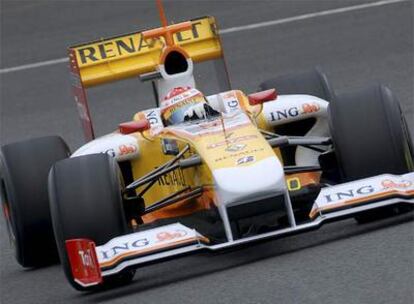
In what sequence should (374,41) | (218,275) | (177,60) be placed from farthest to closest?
(374,41), (177,60), (218,275)

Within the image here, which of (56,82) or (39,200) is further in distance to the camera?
(56,82)

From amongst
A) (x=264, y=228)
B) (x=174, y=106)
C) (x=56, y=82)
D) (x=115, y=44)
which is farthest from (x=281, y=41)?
(x=264, y=228)

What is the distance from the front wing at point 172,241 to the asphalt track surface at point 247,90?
0.14 m

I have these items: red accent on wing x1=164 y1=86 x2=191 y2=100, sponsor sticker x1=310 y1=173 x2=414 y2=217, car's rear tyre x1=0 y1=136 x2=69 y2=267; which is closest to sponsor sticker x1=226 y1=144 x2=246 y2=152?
sponsor sticker x1=310 y1=173 x2=414 y2=217

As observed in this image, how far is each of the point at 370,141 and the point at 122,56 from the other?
2516 millimetres

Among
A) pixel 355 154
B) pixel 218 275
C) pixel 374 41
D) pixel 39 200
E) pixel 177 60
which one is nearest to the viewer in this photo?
pixel 218 275

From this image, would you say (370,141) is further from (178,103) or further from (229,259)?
(178,103)

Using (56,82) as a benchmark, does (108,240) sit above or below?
below

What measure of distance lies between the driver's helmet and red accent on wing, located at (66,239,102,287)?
5.28 ft

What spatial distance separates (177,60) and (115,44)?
0.70 meters

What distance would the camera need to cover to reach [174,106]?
9383mm

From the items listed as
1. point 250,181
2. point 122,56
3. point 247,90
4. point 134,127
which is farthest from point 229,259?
point 247,90

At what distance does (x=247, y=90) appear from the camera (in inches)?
573

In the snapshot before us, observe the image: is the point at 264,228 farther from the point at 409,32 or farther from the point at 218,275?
the point at 409,32
